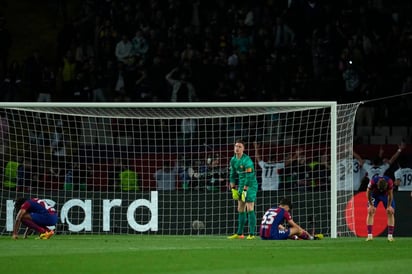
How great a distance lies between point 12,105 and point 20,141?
3.48 metres

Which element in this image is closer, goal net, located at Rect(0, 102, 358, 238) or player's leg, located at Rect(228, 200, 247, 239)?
player's leg, located at Rect(228, 200, 247, 239)

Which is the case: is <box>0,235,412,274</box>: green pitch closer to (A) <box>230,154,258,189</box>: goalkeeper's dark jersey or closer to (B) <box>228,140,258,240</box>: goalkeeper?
(B) <box>228,140,258,240</box>: goalkeeper

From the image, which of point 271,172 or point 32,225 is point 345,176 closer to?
point 271,172

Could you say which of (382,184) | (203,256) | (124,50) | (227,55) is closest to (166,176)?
(227,55)

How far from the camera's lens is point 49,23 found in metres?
35.5

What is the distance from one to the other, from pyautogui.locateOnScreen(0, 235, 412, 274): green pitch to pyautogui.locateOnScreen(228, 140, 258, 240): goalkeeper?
4.46 ft

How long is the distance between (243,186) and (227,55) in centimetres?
812

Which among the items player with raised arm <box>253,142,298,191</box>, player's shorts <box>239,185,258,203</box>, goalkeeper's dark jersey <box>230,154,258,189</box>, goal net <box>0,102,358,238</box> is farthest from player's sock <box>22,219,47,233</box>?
player with raised arm <box>253,142,298,191</box>

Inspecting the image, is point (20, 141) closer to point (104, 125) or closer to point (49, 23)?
point (104, 125)

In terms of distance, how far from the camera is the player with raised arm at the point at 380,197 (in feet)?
71.8

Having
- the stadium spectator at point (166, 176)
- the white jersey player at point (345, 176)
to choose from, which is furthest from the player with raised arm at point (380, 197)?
the stadium spectator at point (166, 176)

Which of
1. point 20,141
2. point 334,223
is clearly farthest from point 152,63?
point 334,223

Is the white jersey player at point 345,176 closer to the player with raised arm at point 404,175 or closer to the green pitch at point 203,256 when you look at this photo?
the player with raised arm at point 404,175

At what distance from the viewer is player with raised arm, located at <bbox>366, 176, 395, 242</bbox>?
21891 millimetres
